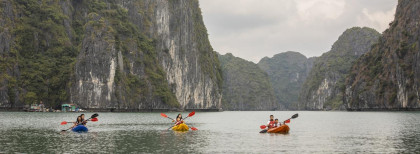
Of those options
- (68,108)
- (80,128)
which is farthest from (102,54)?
(80,128)

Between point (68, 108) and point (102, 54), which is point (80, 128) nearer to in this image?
point (68, 108)

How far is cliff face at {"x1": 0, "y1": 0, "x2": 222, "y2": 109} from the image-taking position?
12500 centimetres

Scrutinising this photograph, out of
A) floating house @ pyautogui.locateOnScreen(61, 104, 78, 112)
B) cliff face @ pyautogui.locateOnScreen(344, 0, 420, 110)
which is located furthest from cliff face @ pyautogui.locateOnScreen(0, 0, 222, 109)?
cliff face @ pyautogui.locateOnScreen(344, 0, 420, 110)

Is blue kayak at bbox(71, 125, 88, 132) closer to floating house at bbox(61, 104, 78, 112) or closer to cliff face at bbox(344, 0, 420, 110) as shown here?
floating house at bbox(61, 104, 78, 112)

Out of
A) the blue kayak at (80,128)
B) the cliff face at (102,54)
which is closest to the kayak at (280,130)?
the blue kayak at (80,128)

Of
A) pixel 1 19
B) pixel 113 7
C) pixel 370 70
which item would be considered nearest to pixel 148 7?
pixel 113 7

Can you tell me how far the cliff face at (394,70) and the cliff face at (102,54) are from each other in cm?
6175

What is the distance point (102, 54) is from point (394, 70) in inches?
3296

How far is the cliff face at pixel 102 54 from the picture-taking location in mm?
125000

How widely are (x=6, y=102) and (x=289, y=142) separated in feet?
320

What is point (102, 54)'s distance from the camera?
419 feet

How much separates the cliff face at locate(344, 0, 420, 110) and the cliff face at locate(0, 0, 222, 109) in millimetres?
61751

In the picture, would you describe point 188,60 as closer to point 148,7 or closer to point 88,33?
point 148,7

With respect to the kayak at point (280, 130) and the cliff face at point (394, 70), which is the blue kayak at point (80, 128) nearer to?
the kayak at point (280, 130)
